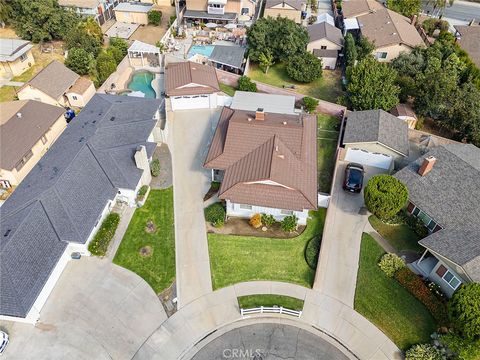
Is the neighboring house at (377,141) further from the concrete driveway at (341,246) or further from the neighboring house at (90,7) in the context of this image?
the neighboring house at (90,7)

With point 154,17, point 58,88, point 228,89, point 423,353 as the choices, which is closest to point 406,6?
point 228,89

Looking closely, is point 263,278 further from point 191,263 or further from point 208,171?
point 208,171

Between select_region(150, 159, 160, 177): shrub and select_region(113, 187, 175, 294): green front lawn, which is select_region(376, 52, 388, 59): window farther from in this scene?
select_region(113, 187, 175, 294): green front lawn

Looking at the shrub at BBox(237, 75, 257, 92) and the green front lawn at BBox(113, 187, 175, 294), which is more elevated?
the shrub at BBox(237, 75, 257, 92)

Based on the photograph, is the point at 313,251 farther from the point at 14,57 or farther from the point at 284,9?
the point at 284,9

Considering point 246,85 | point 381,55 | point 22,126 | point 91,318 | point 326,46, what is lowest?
point 91,318

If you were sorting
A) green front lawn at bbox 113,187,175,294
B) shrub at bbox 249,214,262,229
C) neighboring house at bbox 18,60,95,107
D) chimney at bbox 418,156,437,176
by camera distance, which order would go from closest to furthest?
1. green front lawn at bbox 113,187,175,294
2. shrub at bbox 249,214,262,229
3. chimney at bbox 418,156,437,176
4. neighboring house at bbox 18,60,95,107

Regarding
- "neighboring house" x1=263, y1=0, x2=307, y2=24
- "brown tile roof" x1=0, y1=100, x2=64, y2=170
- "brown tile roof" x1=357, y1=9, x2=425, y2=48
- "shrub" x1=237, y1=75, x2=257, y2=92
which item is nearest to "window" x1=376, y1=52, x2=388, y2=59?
"brown tile roof" x1=357, y1=9, x2=425, y2=48
